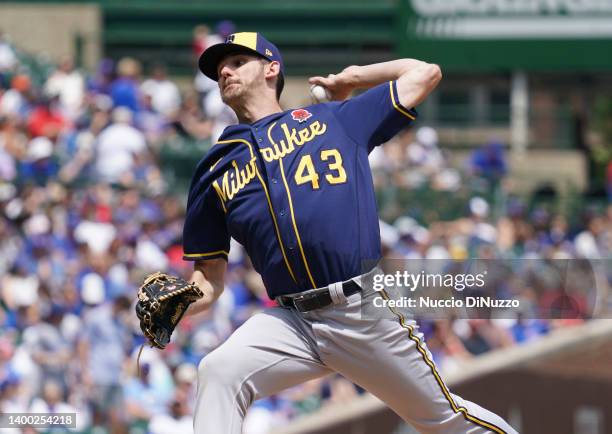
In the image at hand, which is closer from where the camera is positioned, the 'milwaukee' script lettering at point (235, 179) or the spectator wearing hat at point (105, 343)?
the 'milwaukee' script lettering at point (235, 179)

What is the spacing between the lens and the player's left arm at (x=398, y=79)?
15.9ft

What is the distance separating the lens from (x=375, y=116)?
4.86 m

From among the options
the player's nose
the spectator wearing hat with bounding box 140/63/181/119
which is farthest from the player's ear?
the spectator wearing hat with bounding box 140/63/181/119

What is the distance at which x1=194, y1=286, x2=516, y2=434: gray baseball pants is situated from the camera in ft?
15.4

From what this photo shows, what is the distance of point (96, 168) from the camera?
41.2 feet

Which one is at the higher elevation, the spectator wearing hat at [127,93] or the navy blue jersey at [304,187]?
the spectator wearing hat at [127,93]

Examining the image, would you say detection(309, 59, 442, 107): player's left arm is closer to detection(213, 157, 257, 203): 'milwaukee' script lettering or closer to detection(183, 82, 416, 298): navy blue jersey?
detection(183, 82, 416, 298): navy blue jersey

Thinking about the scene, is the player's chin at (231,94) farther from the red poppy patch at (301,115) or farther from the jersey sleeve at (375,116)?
the jersey sleeve at (375,116)

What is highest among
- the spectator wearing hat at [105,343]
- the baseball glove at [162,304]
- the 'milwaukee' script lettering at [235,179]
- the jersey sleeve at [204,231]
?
the 'milwaukee' script lettering at [235,179]

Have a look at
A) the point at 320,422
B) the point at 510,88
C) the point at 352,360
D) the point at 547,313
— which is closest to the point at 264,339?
the point at 352,360

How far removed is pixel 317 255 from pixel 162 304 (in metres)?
0.61

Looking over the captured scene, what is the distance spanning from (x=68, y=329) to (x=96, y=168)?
2704mm

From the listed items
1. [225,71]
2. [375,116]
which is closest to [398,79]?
[375,116]

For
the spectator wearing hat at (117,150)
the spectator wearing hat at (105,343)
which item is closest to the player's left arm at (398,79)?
the spectator wearing hat at (105,343)
